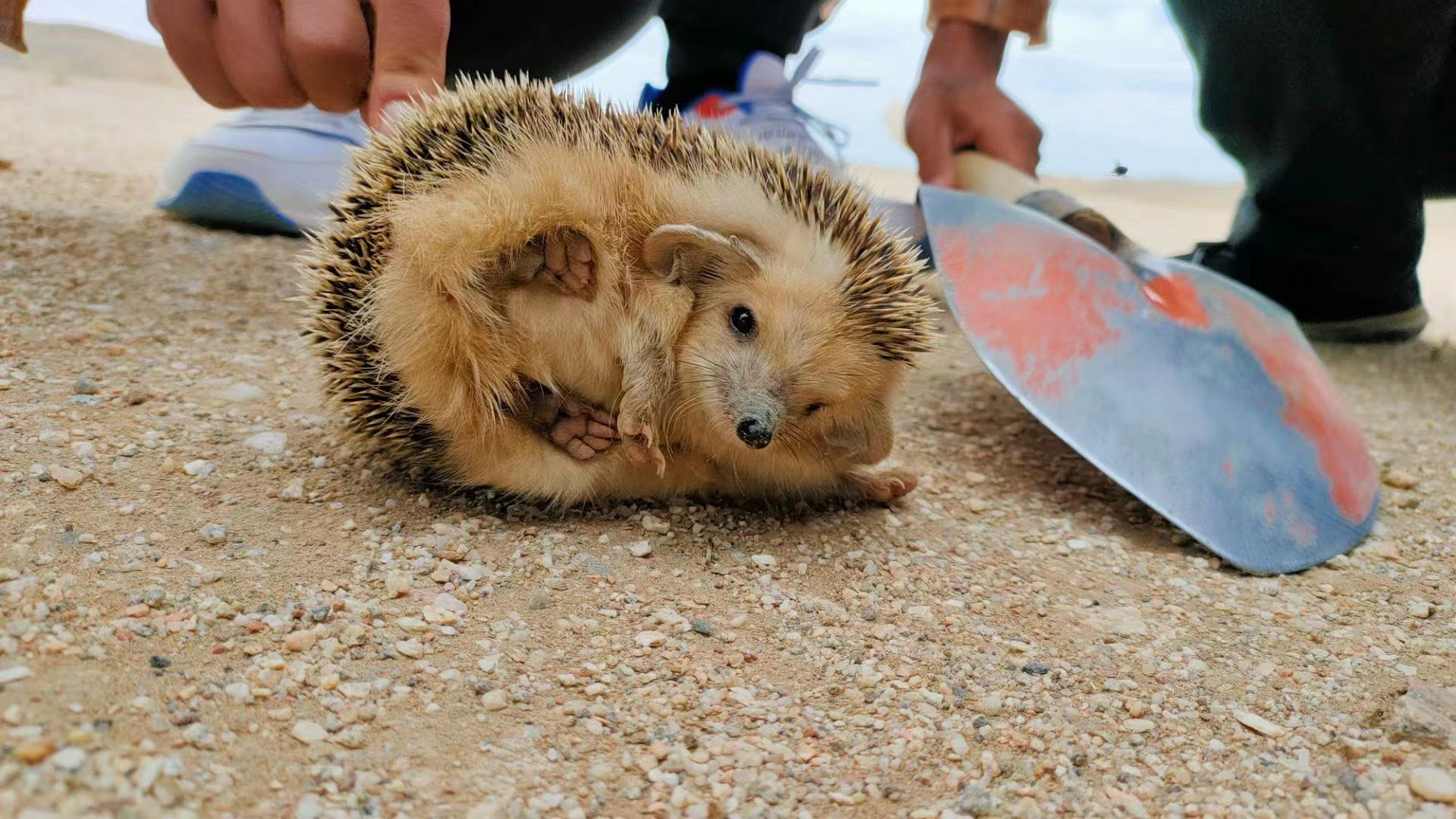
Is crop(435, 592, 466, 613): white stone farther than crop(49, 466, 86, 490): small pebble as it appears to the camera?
No

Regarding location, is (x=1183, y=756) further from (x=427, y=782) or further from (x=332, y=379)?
(x=332, y=379)

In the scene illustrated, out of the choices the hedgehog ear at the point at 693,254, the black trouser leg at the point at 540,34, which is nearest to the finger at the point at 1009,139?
the black trouser leg at the point at 540,34

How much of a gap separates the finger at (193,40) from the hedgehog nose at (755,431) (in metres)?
1.94

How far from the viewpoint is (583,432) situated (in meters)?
2.36

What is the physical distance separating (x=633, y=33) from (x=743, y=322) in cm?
339

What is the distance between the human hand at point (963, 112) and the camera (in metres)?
4.11

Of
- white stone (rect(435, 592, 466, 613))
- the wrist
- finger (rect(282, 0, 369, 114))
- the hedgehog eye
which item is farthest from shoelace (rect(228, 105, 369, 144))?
white stone (rect(435, 592, 466, 613))

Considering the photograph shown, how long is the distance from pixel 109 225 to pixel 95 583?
2.97 metres

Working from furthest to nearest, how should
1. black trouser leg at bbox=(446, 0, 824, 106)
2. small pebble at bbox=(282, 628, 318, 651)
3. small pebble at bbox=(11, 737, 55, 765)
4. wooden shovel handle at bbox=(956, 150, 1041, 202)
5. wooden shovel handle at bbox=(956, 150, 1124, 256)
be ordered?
black trouser leg at bbox=(446, 0, 824, 106)
wooden shovel handle at bbox=(956, 150, 1041, 202)
wooden shovel handle at bbox=(956, 150, 1124, 256)
small pebble at bbox=(282, 628, 318, 651)
small pebble at bbox=(11, 737, 55, 765)

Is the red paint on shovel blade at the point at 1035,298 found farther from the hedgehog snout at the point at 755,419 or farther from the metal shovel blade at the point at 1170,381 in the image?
the hedgehog snout at the point at 755,419

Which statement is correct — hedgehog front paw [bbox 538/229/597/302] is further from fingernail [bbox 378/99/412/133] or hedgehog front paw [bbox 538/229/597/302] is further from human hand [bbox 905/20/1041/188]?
human hand [bbox 905/20/1041/188]

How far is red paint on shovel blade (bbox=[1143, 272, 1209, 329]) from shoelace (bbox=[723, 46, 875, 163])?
1.58m

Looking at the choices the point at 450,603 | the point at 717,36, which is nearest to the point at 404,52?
the point at 450,603

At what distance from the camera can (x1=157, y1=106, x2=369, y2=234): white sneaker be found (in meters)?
4.36
